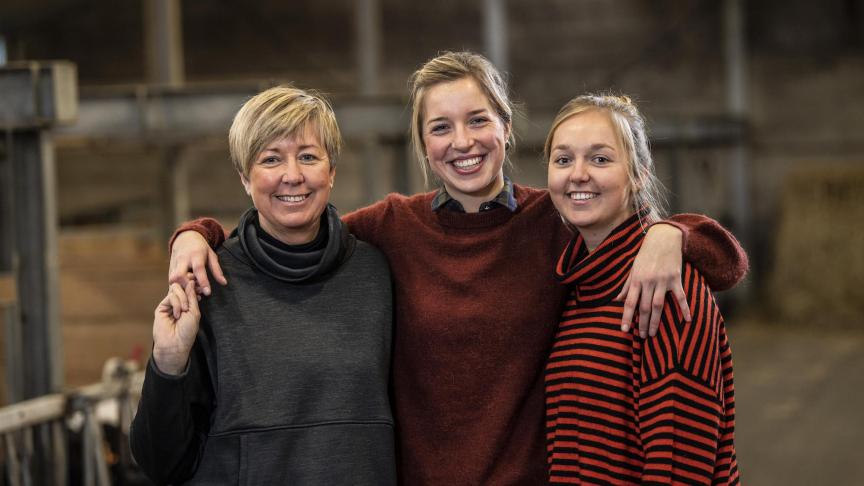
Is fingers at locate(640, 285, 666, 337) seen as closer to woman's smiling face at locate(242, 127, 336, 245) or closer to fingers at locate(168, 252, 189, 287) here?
woman's smiling face at locate(242, 127, 336, 245)

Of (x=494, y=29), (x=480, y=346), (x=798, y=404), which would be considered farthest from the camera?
(x=494, y=29)

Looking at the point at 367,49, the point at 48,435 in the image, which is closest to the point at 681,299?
the point at 48,435

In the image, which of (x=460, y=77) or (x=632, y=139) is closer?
(x=632, y=139)

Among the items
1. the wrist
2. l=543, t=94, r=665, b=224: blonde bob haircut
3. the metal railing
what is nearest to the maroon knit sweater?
l=543, t=94, r=665, b=224: blonde bob haircut

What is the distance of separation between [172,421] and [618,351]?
0.88 metres

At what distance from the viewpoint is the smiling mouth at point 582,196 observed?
2.01 m

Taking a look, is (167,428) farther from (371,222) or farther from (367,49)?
(367,49)

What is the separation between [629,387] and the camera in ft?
6.31

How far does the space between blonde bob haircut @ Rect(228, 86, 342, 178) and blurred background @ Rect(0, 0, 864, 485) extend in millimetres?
3092

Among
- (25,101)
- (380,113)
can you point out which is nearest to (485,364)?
(25,101)

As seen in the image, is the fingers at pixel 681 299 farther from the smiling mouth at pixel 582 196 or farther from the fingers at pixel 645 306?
the smiling mouth at pixel 582 196

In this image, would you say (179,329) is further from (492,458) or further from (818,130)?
(818,130)

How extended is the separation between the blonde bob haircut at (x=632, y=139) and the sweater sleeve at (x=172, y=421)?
2.89ft

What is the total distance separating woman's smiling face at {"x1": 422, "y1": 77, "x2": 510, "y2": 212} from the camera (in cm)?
216
